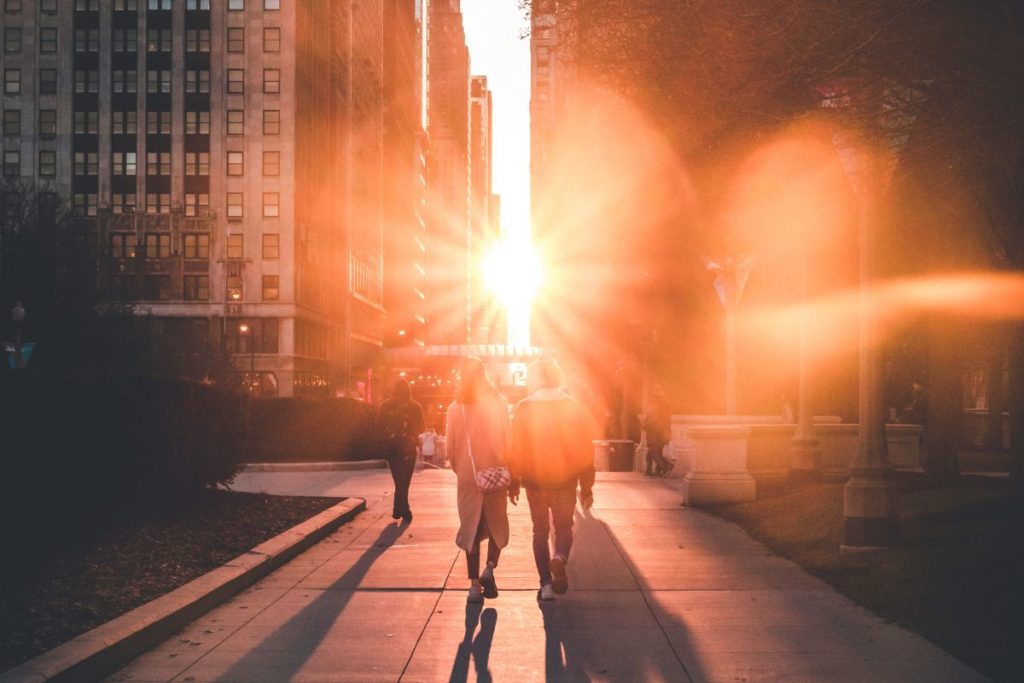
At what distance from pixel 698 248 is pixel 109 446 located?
1137 cm

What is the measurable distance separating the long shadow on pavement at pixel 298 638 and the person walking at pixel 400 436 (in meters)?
3.96

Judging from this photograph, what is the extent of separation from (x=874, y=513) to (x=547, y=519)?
3417mm

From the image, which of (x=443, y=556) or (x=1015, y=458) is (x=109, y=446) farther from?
(x=1015, y=458)

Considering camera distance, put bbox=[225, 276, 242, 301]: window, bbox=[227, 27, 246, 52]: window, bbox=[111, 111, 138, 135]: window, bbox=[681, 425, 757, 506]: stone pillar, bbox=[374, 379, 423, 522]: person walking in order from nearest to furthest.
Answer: bbox=[374, 379, 423, 522]: person walking < bbox=[681, 425, 757, 506]: stone pillar < bbox=[225, 276, 242, 301]: window < bbox=[111, 111, 138, 135]: window < bbox=[227, 27, 246, 52]: window

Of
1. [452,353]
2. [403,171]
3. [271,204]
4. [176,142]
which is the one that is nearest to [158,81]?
[176,142]

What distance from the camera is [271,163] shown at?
86.1 meters

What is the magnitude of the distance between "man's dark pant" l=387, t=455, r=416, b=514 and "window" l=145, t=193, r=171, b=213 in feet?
251

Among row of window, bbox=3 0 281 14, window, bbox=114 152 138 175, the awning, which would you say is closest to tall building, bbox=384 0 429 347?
the awning

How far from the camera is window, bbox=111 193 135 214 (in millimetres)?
85625

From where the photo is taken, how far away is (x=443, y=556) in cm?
1194

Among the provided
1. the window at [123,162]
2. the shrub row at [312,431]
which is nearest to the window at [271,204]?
the window at [123,162]

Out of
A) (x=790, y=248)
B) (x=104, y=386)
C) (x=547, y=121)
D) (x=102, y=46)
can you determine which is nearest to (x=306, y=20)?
(x=102, y=46)

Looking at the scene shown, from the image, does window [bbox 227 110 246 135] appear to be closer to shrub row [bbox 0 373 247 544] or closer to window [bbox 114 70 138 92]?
window [bbox 114 70 138 92]

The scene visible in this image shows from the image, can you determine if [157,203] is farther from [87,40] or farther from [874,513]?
[874,513]
